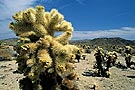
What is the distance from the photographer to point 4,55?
131ft

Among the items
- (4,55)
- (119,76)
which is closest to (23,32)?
(119,76)

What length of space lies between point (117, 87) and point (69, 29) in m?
11.6

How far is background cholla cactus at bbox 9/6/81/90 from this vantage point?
8906mm

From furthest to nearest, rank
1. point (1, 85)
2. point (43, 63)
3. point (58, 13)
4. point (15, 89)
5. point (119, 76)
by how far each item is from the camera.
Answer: point (119, 76), point (1, 85), point (15, 89), point (58, 13), point (43, 63)

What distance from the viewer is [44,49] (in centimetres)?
905

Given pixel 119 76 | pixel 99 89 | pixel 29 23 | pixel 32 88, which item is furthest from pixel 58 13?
pixel 119 76

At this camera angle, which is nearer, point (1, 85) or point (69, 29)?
point (69, 29)

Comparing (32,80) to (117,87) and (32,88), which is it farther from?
(117,87)

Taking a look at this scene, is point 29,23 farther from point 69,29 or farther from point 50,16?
point 69,29

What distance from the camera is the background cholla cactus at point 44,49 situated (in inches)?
351

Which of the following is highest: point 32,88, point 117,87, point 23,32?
point 23,32

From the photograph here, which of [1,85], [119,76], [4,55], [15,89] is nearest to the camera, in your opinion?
[15,89]

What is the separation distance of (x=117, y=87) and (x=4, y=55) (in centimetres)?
2344

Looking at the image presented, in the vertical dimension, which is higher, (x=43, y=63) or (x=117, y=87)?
(x=43, y=63)
